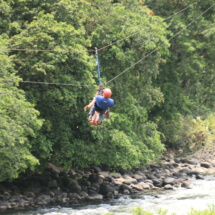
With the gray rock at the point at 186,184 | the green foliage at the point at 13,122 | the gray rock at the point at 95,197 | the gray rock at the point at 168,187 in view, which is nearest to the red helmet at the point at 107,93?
the green foliage at the point at 13,122

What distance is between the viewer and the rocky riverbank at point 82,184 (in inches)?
898

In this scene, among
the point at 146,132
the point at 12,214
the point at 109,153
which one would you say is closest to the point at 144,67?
the point at 146,132

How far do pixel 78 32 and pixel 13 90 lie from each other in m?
4.67

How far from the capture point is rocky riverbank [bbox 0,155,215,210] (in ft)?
74.8

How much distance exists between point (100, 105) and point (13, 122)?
4917 mm

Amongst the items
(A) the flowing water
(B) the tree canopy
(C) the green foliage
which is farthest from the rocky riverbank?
(C) the green foliage

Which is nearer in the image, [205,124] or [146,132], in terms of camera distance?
[146,132]

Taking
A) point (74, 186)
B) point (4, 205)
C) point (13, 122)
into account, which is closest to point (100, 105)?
point (13, 122)

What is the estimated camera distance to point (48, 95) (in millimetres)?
21172

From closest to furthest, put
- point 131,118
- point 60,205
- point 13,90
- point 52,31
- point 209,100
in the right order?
point 13,90, point 52,31, point 60,205, point 131,118, point 209,100

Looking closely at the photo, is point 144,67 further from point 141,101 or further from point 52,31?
point 52,31

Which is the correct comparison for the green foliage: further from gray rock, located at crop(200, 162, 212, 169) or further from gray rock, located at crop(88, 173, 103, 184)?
gray rock, located at crop(200, 162, 212, 169)

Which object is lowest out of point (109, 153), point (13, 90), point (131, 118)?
point (109, 153)

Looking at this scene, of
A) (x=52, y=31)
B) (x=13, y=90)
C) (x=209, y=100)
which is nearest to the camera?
(x=13, y=90)
